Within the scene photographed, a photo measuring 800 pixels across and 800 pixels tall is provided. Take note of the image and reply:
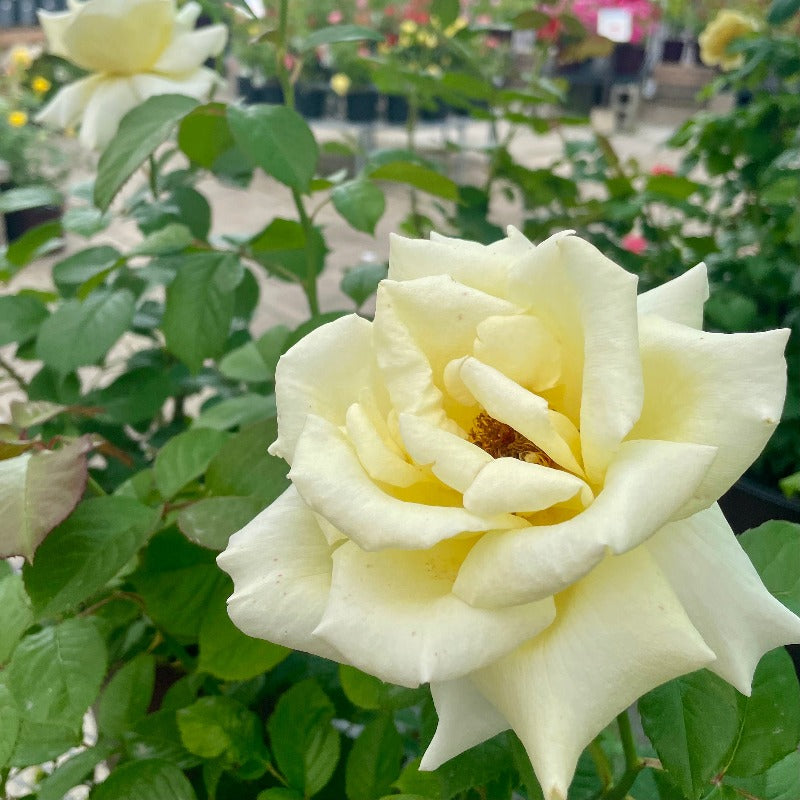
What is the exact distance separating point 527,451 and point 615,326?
0.25 ft

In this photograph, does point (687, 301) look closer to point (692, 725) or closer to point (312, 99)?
point (692, 725)

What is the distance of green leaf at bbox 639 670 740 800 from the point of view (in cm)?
30

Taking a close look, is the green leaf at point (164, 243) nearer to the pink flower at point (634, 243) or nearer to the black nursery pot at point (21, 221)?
the pink flower at point (634, 243)

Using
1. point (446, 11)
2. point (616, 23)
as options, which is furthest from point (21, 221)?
point (446, 11)

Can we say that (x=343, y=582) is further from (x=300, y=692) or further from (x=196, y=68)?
(x=196, y=68)

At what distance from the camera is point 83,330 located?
65 centimetres

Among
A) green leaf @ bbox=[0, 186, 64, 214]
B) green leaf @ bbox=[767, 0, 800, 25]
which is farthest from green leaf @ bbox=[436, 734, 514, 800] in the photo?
green leaf @ bbox=[767, 0, 800, 25]

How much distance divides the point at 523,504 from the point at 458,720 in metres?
0.08

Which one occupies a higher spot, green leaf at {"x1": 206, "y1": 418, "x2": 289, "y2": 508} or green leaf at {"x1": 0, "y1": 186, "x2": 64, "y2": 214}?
green leaf at {"x1": 0, "y1": 186, "x2": 64, "y2": 214}

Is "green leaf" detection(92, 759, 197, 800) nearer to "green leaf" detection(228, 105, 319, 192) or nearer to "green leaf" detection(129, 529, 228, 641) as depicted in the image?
"green leaf" detection(129, 529, 228, 641)

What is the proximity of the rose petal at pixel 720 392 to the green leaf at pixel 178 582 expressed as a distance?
0.27 meters

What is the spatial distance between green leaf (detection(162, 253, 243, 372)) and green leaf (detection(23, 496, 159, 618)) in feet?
0.65

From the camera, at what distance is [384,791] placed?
43cm

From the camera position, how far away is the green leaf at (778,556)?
35 centimetres
